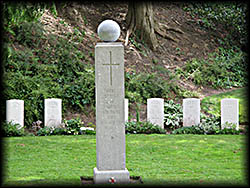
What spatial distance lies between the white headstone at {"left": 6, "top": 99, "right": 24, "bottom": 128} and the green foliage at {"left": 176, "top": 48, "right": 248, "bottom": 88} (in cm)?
846

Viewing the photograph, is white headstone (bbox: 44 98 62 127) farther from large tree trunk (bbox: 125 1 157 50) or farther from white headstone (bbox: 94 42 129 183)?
large tree trunk (bbox: 125 1 157 50)

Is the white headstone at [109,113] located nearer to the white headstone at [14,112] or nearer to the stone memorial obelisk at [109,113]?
the stone memorial obelisk at [109,113]

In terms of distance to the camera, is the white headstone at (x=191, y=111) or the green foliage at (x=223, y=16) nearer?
the white headstone at (x=191, y=111)

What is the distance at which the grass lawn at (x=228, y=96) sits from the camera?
11445 millimetres

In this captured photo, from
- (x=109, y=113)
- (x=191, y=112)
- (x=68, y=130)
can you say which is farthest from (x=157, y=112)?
(x=109, y=113)

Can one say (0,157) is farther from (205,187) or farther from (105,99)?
(205,187)

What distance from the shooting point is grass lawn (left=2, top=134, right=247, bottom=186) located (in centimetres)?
559

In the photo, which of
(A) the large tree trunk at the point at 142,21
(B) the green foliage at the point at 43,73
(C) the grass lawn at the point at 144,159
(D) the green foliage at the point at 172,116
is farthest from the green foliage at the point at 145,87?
(C) the grass lawn at the point at 144,159

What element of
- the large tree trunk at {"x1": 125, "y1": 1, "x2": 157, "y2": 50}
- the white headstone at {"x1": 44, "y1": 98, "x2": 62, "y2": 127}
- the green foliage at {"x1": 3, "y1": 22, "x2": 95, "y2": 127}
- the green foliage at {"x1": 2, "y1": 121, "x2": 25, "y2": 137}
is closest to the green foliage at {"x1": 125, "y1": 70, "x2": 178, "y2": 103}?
the green foliage at {"x1": 3, "y1": 22, "x2": 95, "y2": 127}

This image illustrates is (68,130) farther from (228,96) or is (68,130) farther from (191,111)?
(228,96)

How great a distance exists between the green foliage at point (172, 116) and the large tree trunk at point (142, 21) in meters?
5.38

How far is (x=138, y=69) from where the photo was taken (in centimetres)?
1567

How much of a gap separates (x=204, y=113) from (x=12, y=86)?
268 inches

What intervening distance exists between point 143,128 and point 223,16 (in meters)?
12.7
